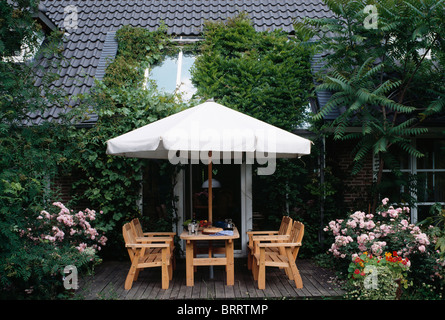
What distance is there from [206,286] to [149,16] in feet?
23.6

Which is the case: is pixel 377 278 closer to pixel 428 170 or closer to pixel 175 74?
pixel 428 170

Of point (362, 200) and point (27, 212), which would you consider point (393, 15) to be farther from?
point (27, 212)

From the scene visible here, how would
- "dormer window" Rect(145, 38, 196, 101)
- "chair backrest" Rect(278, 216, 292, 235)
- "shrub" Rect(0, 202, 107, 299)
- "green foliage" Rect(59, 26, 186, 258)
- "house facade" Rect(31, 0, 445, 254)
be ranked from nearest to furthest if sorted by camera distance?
"shrub" Rect(0, 202, 107, 299) < "chair backrest" Rect(278, 216, 292, 235) < "green foliage" Rect(59, 26, 186, 258) < "house facade" Rect(31, 0, 445, 254) < "dormer window" Rect(145, 38, 196, 101)

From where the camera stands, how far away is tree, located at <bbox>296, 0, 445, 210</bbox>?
19.3 ft

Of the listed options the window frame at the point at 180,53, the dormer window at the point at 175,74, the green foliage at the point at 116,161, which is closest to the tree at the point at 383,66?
the dormer window at the point at 175,74

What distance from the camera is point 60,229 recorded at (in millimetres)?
5574

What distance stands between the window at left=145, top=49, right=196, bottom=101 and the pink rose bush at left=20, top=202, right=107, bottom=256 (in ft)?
10.7

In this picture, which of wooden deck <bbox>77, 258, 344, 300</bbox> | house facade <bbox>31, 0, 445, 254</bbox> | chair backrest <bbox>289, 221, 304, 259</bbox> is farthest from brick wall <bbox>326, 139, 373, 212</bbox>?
chair backrest <bbox>289, 221, 304, 259</bbox>

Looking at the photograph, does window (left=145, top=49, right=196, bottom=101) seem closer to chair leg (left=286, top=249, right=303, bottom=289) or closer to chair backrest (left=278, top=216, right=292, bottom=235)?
chair backrest (left=278, top=216, right=292, bottom=235)

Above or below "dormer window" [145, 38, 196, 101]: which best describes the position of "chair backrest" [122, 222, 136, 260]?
below

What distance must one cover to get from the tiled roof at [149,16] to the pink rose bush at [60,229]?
3.61 meters

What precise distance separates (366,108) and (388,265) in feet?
9.38

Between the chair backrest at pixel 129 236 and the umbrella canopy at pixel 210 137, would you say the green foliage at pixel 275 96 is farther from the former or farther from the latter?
the chair backrest at pixel 129 236
